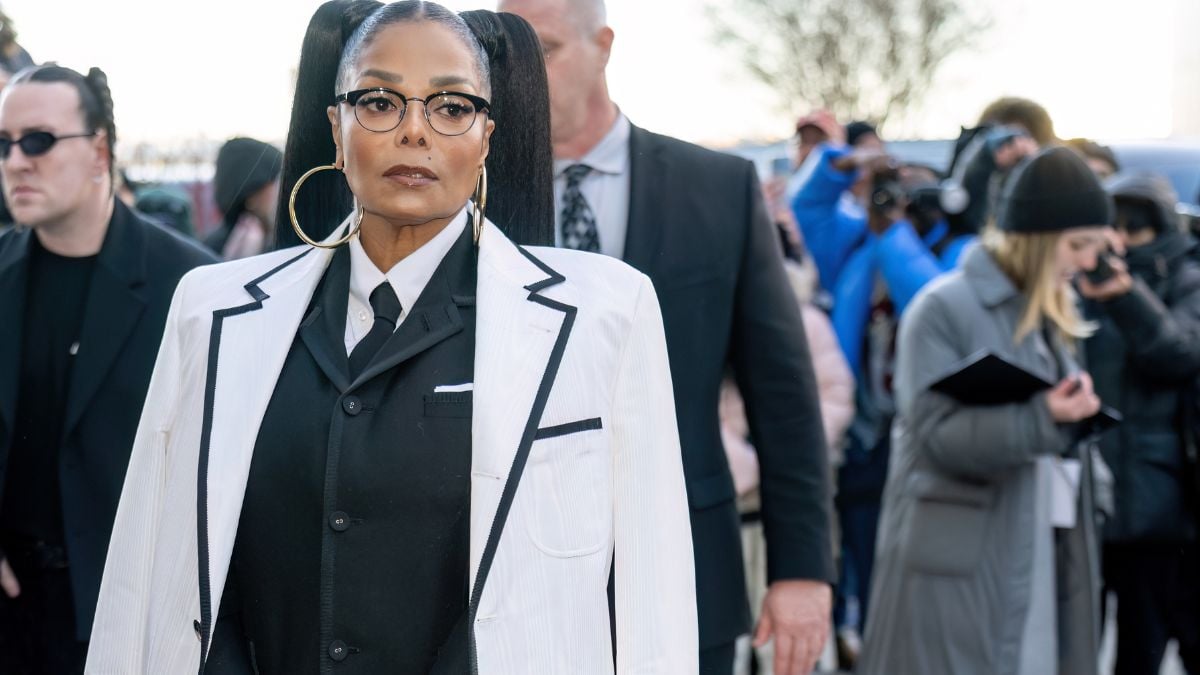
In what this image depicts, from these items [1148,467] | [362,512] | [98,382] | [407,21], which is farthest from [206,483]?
[1148,467]

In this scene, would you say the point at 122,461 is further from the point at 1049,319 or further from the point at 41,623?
the point at 1049,319

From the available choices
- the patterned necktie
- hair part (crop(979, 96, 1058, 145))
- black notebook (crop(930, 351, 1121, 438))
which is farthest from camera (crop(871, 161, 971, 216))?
→ the patterned necktie

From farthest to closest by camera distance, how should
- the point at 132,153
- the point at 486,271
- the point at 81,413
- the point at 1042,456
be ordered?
the point at 132,153 < the point at 1042,456 < the point at 81,413 < the point at 486,271

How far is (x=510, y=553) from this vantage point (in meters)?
2.31

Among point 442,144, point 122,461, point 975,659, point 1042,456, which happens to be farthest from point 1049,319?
point 442,144

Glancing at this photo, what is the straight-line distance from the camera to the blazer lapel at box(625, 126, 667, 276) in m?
3.53

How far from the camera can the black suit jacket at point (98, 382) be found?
4.04 meters

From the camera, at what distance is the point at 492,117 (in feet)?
8.93

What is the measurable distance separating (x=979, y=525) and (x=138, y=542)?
307 centimetres

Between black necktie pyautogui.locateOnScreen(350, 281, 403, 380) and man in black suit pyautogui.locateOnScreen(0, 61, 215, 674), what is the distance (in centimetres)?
179

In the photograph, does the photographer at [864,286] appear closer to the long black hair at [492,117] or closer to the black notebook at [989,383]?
the black notebook at [989,383]

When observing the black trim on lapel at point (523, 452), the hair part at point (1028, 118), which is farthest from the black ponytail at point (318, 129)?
the hair part at point (1028, 118)

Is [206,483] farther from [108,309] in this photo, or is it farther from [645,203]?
[108,309]

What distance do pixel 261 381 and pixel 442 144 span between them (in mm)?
456
